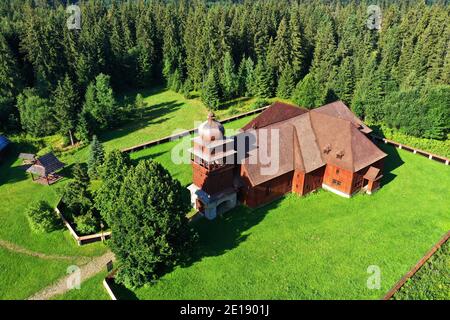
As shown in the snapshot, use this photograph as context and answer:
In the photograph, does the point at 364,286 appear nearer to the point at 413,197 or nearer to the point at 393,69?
the point at 413,197

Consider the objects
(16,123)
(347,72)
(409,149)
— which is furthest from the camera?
(347,72)

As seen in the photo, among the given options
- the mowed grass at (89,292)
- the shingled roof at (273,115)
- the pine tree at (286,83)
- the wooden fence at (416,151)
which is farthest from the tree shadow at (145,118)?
the wooden fence at (416,151)

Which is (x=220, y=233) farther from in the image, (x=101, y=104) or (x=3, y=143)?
(x=3, y=143)

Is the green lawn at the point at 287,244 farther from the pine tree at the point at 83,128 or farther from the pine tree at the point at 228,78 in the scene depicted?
the pine tree at the point at 228,78

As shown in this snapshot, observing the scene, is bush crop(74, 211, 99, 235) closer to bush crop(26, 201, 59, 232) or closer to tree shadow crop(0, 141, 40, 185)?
bush crop(26, 201, 59, 232)

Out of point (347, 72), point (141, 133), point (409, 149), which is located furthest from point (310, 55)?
point (141, 133)

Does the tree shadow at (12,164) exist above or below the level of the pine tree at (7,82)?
below
